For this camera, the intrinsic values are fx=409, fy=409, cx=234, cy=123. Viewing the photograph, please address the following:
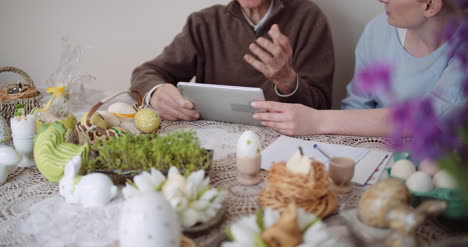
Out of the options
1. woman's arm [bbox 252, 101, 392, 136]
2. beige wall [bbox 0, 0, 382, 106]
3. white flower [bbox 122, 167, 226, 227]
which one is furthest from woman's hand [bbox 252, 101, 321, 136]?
beige wall [bbox 0, 0, 382, 106]

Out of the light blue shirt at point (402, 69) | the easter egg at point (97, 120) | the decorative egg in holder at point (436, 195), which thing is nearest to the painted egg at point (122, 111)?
the easter egg at point (97, 120)

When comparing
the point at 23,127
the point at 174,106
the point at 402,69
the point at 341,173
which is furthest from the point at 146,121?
the point at 402,69

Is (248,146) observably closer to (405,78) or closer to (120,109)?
(120,109)

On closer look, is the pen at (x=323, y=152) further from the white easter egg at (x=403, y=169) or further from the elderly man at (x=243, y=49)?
the elderly man at (x=243, y=49)

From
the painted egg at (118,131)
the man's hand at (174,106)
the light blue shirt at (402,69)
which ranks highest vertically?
the light blue shirt at (402,69)

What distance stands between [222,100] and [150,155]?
40 cm

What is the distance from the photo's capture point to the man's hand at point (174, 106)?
1335mm

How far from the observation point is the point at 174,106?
135 centimetres

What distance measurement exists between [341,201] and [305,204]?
12cm

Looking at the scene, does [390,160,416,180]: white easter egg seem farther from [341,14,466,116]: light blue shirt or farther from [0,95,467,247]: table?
[341,14,466,116]: light blue shirt

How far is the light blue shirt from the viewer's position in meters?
1.09

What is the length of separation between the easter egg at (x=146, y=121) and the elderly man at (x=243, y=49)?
300mm

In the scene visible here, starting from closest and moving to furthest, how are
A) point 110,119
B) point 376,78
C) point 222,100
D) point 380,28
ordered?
point 376,78 → point 110,119 → point 222,100 → point 380,28

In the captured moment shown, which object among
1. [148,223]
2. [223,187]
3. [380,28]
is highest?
[380,28]
